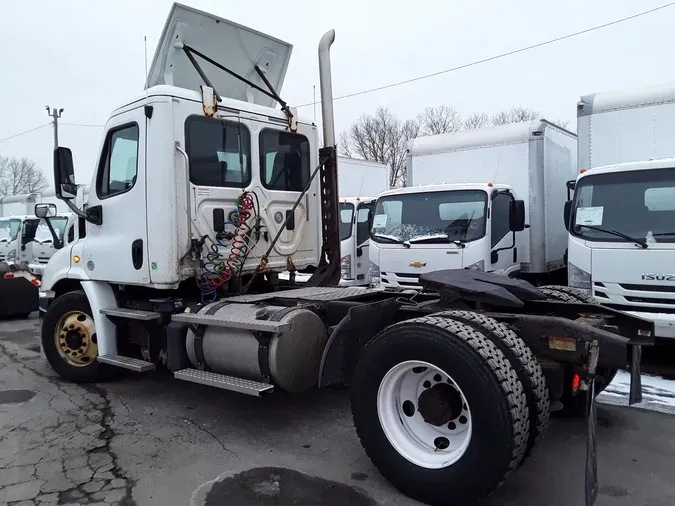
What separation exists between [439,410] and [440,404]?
0.04m

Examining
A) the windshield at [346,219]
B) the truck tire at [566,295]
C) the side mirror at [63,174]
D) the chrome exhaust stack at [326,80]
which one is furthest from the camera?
the windshield at [346,219]

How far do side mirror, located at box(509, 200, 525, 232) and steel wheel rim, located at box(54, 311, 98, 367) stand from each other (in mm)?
5965

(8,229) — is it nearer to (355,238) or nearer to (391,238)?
(355,238)

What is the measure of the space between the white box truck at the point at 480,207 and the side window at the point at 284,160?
235 centimetres

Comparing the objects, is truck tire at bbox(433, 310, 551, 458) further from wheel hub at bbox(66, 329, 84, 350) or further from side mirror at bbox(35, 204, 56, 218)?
→ side mirror at bbox(35, 204, 56, 218)

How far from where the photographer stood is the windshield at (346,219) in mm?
11406

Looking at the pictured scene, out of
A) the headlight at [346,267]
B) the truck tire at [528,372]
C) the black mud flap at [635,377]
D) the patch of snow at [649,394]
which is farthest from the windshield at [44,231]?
the black mud flap at [635,377]

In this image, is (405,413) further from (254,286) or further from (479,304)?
(254,286)

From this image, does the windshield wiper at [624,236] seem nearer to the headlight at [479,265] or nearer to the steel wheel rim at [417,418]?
the headlight at [479,265]

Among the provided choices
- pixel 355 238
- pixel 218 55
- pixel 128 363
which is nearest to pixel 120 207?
Answer: pixel 128 363

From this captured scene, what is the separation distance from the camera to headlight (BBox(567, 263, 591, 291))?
6.84m

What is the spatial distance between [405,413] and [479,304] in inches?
42.3

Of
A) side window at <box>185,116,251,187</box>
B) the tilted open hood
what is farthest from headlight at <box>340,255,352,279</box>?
side window at <box>185,116,251,187</box>

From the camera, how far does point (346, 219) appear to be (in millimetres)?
11625
